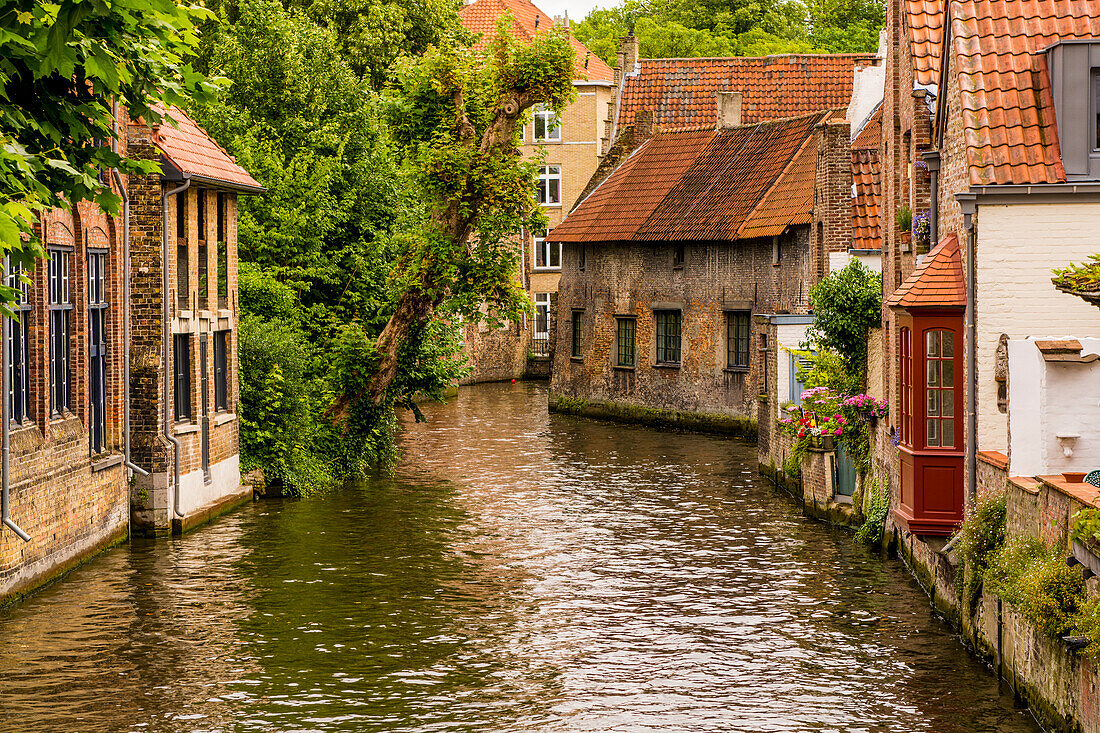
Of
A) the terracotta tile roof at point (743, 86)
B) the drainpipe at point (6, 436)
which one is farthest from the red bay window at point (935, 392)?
the terracotta tile roof at point (743, 86)

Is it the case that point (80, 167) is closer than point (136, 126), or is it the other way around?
point (80, 167)

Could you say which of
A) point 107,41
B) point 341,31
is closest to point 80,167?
point 107,41

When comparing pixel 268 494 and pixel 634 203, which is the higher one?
pixel 634 203

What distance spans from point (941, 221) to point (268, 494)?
44.2ft

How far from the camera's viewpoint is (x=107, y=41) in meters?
A: 9.80

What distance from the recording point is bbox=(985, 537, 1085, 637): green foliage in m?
10.1

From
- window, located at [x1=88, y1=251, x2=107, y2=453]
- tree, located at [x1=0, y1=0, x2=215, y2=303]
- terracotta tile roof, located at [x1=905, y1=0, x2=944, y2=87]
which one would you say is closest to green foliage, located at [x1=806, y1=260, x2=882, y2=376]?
terracotta tile roof, located at [x1=905, y1=0, x2=944, y2=87]

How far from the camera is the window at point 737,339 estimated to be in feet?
122

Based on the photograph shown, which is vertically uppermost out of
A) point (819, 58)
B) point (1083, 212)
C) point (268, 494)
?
point (819, 58)

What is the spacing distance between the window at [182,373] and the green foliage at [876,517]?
1010 centimetres

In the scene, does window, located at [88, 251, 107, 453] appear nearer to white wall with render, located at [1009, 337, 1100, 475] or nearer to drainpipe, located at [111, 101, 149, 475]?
drainpipe, located at [111, 101, 149, 475]

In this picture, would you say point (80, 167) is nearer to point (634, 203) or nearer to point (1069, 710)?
point (1069, 710)

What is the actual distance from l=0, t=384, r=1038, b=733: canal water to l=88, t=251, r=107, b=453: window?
1697mm

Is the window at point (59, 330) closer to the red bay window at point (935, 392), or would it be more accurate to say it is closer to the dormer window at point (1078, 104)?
the red bay window at point (935, 392)
